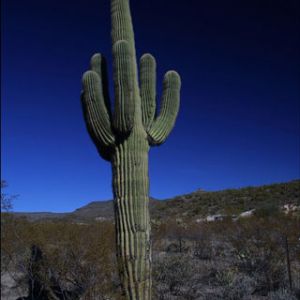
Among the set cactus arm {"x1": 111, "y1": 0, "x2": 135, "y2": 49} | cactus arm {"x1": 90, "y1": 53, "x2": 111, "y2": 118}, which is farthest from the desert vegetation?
cactus arm {"x1": 111, "y1": 0, "x2": 135, "y2": 49}

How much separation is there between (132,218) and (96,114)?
1627 millimetres

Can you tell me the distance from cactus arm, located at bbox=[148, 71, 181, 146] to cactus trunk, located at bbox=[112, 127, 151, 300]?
1.85 feet

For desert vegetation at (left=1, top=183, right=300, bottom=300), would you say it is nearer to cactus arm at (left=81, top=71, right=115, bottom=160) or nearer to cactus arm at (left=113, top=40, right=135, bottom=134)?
cactus arm at (left=81, top=71, right=115, bottom=160)

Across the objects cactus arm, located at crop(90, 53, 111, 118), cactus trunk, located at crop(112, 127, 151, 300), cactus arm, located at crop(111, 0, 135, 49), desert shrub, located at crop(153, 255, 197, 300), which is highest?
cactus arm, located at crop(111, 0, 135, 49)

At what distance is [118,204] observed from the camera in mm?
6309

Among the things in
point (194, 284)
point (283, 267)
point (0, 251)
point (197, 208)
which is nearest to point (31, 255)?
point (0, 251)

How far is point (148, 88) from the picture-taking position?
7078 mm

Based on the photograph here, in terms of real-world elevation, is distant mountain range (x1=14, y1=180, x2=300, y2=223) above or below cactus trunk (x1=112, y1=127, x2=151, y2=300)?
above

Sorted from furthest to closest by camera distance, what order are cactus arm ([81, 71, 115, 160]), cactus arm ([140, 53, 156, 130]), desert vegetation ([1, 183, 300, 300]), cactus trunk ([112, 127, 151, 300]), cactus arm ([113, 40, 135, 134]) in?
desert vegetation ([1, 183, 300, 300])
cactus arm ([140, 53, 156, 130])
cactus arm ([81, 71, 115, 160])
cactus arm ([113, 40, 135, 134])
cactus trunk ([112, 127, 151, 300])

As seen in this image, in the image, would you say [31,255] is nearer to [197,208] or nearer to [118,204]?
[118,204]

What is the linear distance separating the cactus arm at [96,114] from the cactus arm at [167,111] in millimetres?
676

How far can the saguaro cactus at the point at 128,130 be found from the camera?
6141 mm

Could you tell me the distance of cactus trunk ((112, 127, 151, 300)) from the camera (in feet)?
20.0

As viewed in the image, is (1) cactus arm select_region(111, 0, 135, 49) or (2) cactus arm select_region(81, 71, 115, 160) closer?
(2) cactus arm select_region(81, 71, 115, 160)
